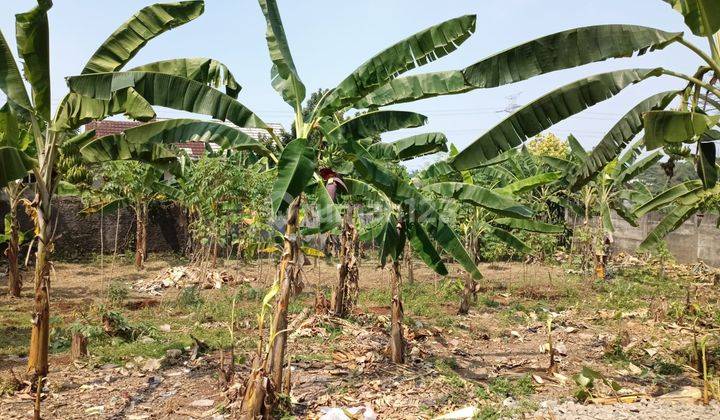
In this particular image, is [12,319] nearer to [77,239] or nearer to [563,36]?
[77,239]

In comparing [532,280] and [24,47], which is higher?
[24,47]

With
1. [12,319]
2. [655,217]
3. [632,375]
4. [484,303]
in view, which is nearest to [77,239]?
[12,319]

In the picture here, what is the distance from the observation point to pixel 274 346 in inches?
A: 197

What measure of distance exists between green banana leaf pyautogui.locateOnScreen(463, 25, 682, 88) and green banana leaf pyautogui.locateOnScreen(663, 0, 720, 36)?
14 cm

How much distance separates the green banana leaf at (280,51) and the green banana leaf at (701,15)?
346 centimetres

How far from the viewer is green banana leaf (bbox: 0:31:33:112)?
5.40 meters

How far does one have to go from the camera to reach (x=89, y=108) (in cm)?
565

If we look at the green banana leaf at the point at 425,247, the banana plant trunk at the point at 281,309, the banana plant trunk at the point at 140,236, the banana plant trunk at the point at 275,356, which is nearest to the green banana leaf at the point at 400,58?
the banana plant trunk at the point at 275,356

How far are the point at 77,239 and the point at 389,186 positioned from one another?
13520 millimetres

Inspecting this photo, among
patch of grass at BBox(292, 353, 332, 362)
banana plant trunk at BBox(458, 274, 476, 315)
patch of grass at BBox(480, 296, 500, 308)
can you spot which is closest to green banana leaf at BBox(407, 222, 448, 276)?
patch of grass at BBox(292, 353, 332, 362)

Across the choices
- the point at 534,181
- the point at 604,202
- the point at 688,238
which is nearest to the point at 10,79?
the point at 534,181

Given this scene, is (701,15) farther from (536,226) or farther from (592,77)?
(536,226)

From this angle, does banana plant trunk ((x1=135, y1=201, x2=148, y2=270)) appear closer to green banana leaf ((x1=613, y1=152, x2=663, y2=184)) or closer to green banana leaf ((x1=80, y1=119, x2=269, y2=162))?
green banana leaf ((x1=80, y1=119, x2=269, y2=162))

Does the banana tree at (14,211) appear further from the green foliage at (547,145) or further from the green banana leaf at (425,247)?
the green foliage at (547,145)
